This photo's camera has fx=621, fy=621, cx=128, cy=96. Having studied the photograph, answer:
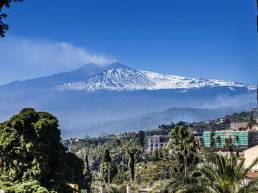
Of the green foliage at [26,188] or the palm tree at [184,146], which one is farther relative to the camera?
the palm tree at [184,146]

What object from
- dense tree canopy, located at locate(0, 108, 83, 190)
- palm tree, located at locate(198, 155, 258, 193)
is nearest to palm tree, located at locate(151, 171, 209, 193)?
palm tree, located at locate(198, 155, 258, 193)

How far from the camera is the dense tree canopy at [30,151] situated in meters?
51.6

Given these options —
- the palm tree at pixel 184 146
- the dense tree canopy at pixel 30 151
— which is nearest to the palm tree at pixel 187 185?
the dense tree canopy at pixel 30 151

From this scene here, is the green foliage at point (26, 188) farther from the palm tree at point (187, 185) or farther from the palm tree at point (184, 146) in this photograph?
the palm tree at point (187, 185)

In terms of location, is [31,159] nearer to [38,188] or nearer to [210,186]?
[38,188]

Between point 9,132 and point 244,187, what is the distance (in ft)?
100

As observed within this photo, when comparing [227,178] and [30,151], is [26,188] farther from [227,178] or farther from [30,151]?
[227,178]

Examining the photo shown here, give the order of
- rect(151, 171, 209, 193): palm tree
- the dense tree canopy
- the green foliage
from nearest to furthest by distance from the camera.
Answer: rect(151, 171, 209, 193): palm tree < the green foliage < the dense tree canopy

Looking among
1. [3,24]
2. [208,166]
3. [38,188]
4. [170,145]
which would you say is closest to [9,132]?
[38,188]

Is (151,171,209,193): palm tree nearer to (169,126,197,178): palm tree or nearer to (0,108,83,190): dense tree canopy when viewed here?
(0,108,83,190): dense tree canopy

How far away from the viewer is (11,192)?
47094 millimetres

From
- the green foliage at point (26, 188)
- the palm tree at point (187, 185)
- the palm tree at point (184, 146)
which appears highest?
the palm tree at point (184, 146)

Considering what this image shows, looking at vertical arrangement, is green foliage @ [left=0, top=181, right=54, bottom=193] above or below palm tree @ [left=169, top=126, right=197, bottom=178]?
below

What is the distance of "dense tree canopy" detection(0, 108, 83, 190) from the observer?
169 ft
